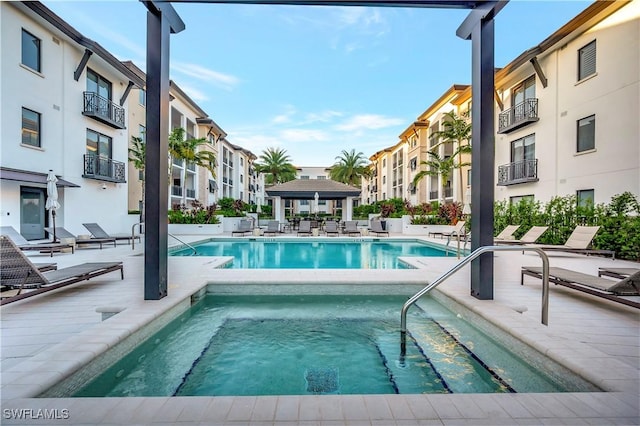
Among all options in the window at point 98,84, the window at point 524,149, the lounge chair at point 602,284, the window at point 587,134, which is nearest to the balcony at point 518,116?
the window at point 524,149

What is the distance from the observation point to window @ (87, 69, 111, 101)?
55.6 feet

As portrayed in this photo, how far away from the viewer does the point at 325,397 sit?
243cm

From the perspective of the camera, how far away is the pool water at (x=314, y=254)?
10.1m

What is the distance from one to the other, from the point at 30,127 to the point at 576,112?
22901 mm

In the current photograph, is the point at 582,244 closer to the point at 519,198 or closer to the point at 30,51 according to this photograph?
the point at 519,198

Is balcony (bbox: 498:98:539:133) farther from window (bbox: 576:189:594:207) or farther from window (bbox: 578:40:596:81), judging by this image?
window (bbox: 576:189:594:207)

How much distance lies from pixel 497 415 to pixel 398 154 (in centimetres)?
4124

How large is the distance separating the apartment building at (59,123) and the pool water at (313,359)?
12580 mm

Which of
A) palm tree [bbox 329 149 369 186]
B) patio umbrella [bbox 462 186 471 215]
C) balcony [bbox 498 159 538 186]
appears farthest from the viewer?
palm tree [bbox 329 149 369 186]

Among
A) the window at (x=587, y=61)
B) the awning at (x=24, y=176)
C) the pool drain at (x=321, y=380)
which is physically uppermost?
the window at (x=587, y=61)

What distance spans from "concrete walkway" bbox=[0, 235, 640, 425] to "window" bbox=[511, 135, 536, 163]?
1381cm

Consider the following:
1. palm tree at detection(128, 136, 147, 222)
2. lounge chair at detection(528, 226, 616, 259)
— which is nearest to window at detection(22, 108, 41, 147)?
palm tree at detection(128, 136, 147, 222)

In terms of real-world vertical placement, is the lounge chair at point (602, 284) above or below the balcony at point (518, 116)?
below

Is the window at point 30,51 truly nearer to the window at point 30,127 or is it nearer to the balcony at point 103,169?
the window at point 30,127
